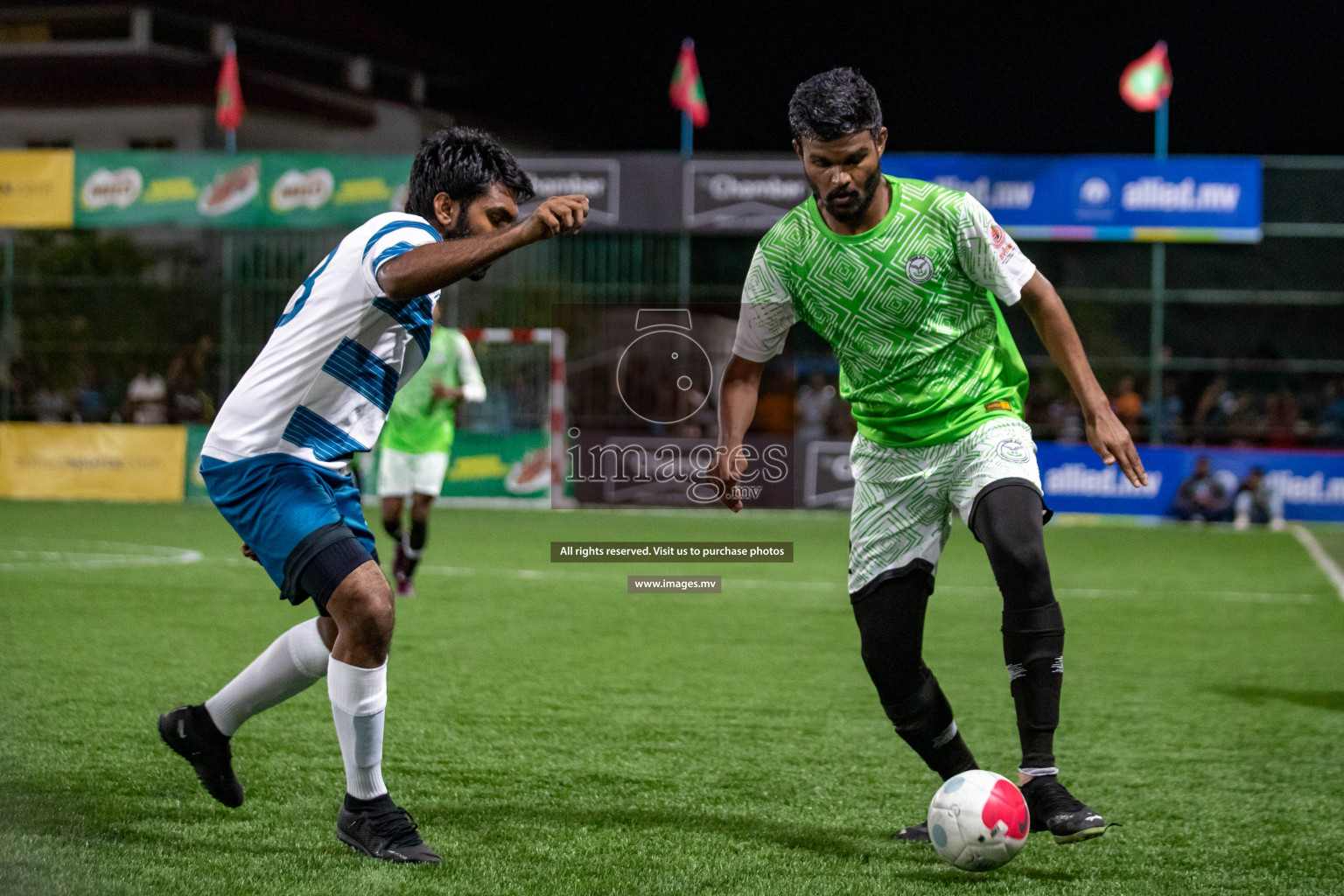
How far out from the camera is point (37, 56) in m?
34.7

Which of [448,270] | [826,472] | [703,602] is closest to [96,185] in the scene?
[826,472]

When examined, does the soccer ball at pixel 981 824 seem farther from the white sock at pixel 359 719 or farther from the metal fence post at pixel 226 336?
the metal fence post at pixel 226 336

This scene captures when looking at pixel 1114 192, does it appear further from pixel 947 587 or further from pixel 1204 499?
pixel 947 587

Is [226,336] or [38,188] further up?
[38,188]

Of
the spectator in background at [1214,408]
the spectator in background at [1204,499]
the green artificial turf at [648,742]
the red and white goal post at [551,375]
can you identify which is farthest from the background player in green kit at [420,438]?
the spectator in background at [1214,408]

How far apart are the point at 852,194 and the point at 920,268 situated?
0.95 feet

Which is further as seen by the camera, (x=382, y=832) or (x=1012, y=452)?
(x=1012, y=452)

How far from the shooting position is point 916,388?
4148 mm

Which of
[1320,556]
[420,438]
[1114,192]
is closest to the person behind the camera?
[420,438]

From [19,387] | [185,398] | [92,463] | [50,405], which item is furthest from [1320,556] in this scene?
[19,387]

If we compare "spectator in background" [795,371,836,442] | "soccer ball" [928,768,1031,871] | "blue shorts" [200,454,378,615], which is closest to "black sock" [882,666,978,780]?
"soccer ball" [928,768,1031,871]

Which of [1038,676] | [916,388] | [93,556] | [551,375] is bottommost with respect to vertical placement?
[93,556]

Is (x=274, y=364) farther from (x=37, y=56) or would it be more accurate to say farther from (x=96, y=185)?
(x=37, y=56)

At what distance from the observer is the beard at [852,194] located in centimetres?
396
